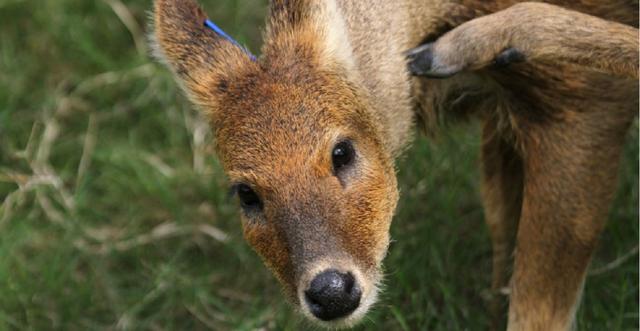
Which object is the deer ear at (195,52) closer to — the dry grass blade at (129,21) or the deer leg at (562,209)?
the deer leg at (562,209)

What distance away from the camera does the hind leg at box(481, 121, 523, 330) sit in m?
5.33

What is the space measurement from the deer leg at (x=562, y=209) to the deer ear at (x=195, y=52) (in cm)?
125

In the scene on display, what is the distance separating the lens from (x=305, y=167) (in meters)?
4.18

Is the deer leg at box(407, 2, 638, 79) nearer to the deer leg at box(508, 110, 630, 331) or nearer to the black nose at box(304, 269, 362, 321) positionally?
the deer leg at box(508, 110, 630, 331)

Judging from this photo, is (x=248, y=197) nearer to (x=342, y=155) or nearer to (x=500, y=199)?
(x=342, y=155)

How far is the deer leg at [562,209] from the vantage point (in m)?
4.70

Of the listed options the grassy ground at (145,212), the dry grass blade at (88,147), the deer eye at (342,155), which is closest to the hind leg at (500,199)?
the grassy ground at (145,212)

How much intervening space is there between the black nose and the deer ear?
0.87 m

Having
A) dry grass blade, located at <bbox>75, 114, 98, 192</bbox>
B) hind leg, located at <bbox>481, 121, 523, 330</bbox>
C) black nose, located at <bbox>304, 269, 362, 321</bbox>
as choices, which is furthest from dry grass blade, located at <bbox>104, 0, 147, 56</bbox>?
black nose, located at <bbox>304, 269, 362, 321</bbox>

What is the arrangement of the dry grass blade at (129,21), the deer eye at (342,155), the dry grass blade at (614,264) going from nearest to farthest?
1. the deer eye at (342,155)
2. the dry grass blade at (614,264)
3. the dry grass blade at (129,21)

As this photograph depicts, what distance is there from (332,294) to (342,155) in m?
0.55

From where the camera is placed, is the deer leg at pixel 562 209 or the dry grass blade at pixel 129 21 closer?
the deer leg at pixel 562 209

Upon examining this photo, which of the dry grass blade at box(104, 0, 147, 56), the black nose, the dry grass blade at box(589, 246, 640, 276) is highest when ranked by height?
the dry grass blade at box(104, 0, 147, 56)

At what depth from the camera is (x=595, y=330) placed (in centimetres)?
520
